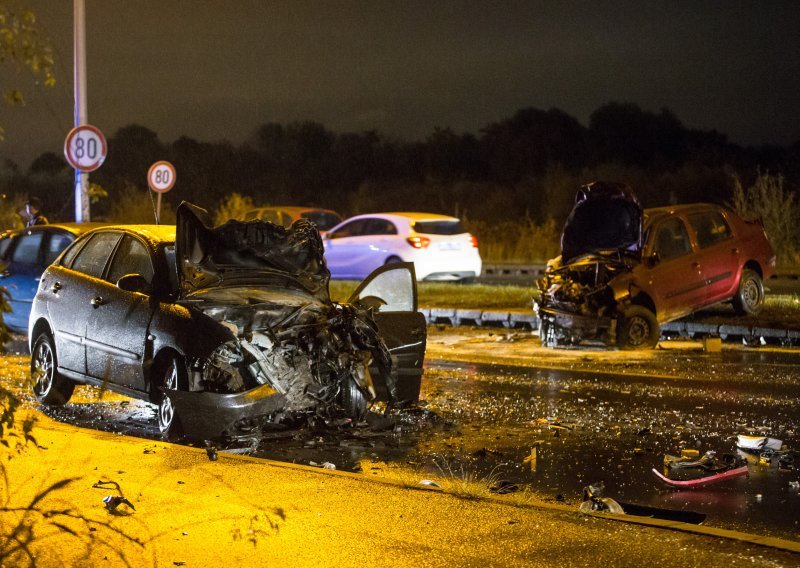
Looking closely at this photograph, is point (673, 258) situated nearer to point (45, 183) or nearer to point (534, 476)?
point (534, 476)

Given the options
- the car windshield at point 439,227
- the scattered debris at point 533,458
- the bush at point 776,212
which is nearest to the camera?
the scattered debris at point 533,458

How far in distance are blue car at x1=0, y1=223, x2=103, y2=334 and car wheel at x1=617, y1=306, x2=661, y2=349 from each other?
260 inches

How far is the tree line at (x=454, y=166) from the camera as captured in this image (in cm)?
5325

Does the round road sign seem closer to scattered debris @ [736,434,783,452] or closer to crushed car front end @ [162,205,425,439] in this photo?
crushed car front end @ [162,205,425,439]

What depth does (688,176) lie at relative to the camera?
52.5 meters

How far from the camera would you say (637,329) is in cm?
1439

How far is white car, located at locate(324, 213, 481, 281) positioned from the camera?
72.9ft

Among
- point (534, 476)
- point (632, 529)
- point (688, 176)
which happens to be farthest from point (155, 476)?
point (688, 176)

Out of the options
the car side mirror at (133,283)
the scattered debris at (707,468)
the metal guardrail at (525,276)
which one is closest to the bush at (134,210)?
the metal guardrail at (525,276)

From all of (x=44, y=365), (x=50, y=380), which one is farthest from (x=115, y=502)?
(x=44, y=365)

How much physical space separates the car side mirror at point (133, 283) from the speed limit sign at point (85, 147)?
30.6ft

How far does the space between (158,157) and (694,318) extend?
71.1m

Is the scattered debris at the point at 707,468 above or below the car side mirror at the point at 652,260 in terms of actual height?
below

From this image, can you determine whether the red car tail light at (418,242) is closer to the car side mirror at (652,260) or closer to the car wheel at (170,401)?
the car side mirror at (652,260)
